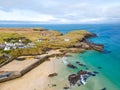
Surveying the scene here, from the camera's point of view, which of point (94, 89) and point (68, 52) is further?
point (68, 52)

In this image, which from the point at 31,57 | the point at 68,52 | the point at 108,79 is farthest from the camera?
the point at 68,52

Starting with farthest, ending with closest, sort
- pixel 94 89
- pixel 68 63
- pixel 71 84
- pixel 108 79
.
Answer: pixel 68 63, pixel 108 79, pixel 71 84, pixel 94 89

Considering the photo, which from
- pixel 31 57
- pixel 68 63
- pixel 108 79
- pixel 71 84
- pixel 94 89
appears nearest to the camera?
pixel 94 89

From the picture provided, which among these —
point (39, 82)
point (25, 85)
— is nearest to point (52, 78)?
point (39, 82)

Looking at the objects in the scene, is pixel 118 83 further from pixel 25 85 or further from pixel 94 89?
pixel 25 85

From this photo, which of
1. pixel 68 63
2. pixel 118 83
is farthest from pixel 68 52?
pixel 118 83

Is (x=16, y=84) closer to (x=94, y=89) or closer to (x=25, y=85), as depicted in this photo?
(x=25, y=85)

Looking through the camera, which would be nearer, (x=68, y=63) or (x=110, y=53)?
(x=68, y=63)

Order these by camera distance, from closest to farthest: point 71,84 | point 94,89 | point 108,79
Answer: point 94,89 → point 71,84 → point 108,79
